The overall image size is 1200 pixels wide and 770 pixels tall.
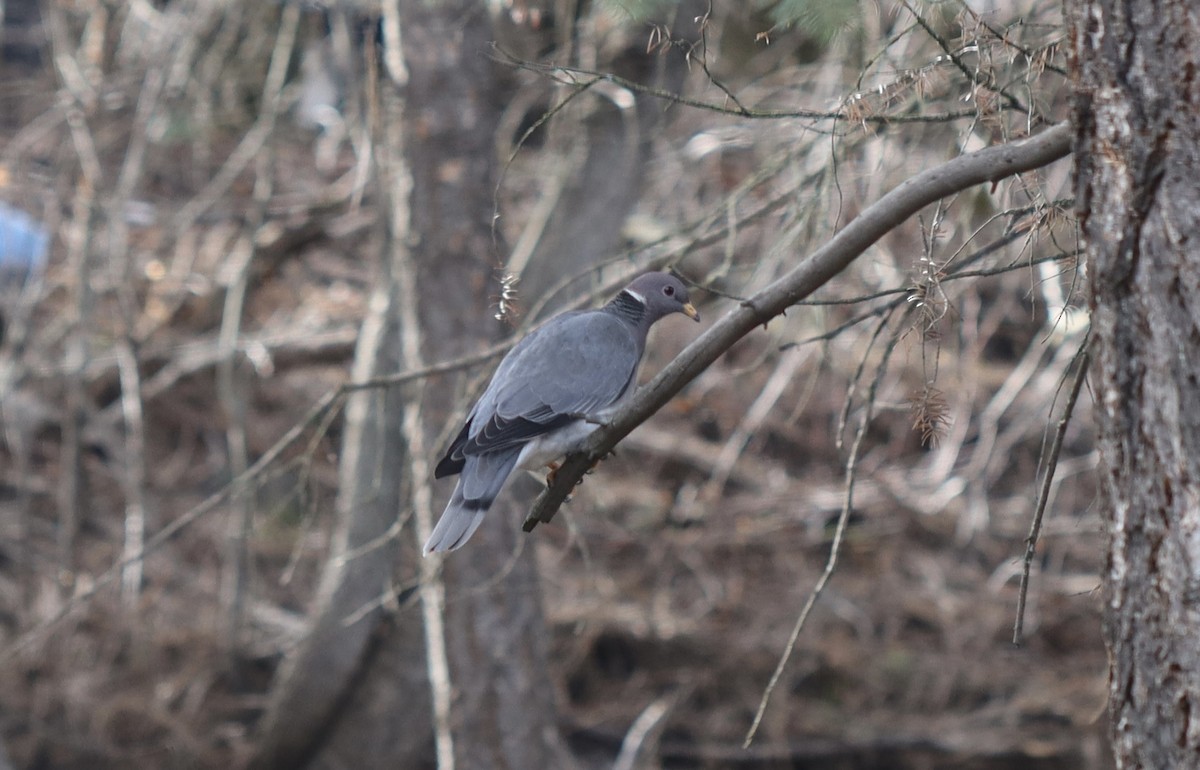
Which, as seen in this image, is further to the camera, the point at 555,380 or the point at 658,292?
the point at 658,292

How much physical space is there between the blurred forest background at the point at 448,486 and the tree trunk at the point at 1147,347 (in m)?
2.34

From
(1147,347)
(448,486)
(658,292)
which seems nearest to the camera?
(1147,347)

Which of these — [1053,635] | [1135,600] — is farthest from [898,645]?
[1135,600]

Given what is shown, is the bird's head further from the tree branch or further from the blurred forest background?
the tree branch

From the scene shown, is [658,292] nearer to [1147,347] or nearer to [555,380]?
[555,380]

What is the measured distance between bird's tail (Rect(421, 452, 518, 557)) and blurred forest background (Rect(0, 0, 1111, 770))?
4.19 ft

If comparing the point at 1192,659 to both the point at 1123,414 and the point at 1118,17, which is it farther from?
the point at 1118,17

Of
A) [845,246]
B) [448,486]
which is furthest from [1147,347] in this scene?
[448,486]

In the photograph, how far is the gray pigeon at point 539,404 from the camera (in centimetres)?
311

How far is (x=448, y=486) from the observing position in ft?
16.3

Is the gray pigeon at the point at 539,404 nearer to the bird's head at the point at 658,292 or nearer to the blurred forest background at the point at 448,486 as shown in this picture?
the bird's head at the point at 658,292

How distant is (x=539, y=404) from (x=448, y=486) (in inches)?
67.5

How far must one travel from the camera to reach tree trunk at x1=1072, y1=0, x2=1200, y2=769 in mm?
1699

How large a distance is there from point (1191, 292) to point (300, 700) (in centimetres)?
474
